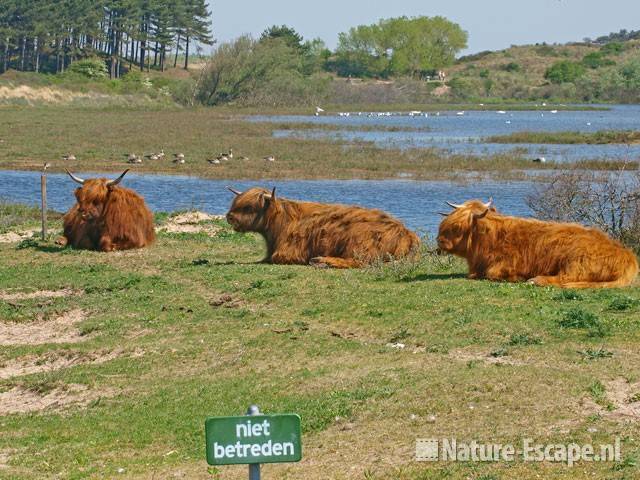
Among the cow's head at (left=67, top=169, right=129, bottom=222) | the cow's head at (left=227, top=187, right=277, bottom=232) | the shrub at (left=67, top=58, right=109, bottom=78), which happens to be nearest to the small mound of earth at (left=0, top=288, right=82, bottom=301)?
the cow's head at (left=227, top=187, right=277, bottom=232)

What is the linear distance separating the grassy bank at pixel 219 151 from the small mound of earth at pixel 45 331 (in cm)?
2187

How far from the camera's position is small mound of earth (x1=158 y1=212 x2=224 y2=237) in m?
19.1

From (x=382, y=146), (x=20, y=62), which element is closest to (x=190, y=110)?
(x=382, y=146)

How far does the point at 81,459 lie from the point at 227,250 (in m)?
9.01

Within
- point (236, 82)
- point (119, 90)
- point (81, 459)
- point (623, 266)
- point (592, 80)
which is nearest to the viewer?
point (81, 459)

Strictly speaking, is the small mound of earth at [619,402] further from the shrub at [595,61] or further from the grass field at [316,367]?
the shrub at [595,61]

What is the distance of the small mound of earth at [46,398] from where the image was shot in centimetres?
976

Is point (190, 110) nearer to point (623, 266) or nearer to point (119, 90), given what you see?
point (119, 90)

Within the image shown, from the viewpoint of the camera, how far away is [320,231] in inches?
579

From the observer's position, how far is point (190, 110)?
78938mm

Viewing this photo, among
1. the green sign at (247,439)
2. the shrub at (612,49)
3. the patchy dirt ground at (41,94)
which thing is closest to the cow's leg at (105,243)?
the green sign at (247,439)

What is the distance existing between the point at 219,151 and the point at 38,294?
29.0 metres

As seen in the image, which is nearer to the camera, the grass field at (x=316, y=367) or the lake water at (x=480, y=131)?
the grass field at (x=316, y=367)

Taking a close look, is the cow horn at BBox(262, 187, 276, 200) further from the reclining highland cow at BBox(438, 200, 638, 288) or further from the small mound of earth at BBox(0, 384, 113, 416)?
the small mound of earth at BBox(0, 384, 113, 416)
